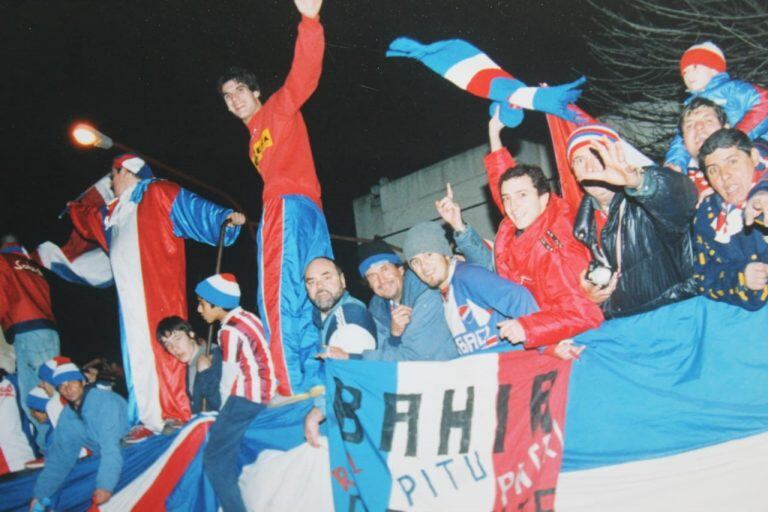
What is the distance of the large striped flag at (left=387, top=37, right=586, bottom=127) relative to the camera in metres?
3.71

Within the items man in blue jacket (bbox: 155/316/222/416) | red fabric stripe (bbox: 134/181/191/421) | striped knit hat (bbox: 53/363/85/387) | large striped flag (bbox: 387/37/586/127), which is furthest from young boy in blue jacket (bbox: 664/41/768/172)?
striped knit hat (bbox: 53/363/85/387)

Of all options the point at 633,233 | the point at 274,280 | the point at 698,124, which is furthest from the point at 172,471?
the point at 698,124

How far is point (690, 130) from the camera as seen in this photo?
139 inches

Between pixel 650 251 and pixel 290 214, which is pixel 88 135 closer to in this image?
pixel 290 214

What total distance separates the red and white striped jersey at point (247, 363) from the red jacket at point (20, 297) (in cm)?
373

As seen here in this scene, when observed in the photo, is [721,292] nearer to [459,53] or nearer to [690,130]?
[690,130]

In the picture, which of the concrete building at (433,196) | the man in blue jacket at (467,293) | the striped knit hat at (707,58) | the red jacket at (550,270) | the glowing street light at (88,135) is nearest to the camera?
the red jacket at (550,270)

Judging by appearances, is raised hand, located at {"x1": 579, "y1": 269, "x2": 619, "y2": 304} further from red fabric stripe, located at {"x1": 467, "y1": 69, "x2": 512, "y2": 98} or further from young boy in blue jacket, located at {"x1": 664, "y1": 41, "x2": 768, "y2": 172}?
red fabric stripe, located at {"x1": 467, "y1": 69, "x2": 512, "y2": 98}

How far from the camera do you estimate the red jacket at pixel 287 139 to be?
4.43m

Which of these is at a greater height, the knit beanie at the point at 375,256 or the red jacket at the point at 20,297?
the red jacket at the point at 20,297

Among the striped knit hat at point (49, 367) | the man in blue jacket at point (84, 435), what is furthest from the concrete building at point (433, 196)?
the man in blue jacket at point (84, 435)

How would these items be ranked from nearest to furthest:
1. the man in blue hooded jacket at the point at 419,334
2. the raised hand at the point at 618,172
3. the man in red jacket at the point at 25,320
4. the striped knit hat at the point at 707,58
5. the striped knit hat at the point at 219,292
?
the raised hand at the point at 618,172, the man in blue hooded jacket at the point at 419,334, the striped knit hat at the point at 707,58, the striped knit hat at the point at 219,292, the man in red jacket at the point at 25,320

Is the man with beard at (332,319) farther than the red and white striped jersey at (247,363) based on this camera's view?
No

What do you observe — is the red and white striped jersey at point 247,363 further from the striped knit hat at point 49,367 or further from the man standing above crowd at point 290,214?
the striped knit hat at point 49,367
